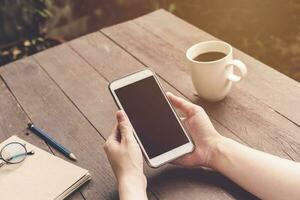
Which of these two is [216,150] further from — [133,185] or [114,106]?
[114,106]

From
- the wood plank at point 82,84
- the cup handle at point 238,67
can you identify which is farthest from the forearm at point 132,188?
the cup handle at point 238,67

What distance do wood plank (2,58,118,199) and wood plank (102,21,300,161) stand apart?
263mm

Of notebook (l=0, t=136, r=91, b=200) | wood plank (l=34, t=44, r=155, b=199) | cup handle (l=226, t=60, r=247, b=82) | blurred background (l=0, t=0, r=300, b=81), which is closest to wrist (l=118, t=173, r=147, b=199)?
notebook (l=0, t=136, r=91, b=200)

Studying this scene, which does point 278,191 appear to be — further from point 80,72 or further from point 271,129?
point 80,72

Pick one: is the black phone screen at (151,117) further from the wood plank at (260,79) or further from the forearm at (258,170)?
the wood plank at (260,79)

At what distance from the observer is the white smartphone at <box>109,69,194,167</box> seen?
3.15 ft

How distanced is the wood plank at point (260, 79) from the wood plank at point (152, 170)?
14 centimetres

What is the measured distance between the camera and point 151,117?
1.00 m

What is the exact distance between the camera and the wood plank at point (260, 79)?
110 centimetres

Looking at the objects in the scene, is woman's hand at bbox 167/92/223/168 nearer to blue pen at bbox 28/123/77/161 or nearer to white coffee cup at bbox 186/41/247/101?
white coffee cup at bbox 186/41/247/101

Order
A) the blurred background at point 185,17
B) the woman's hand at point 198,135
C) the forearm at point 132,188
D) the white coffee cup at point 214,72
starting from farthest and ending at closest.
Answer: the blurred background at point 185,17 < the white coffee cup at point 214,72 < the woman's hand at point 198,135 < the forearm at point 132,188

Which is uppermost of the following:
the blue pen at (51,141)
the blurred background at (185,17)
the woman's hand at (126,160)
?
the woman's hand at (126,160)

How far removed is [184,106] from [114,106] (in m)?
0.22

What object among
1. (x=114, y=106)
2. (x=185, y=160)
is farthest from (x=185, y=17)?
(x=185, y=160)
